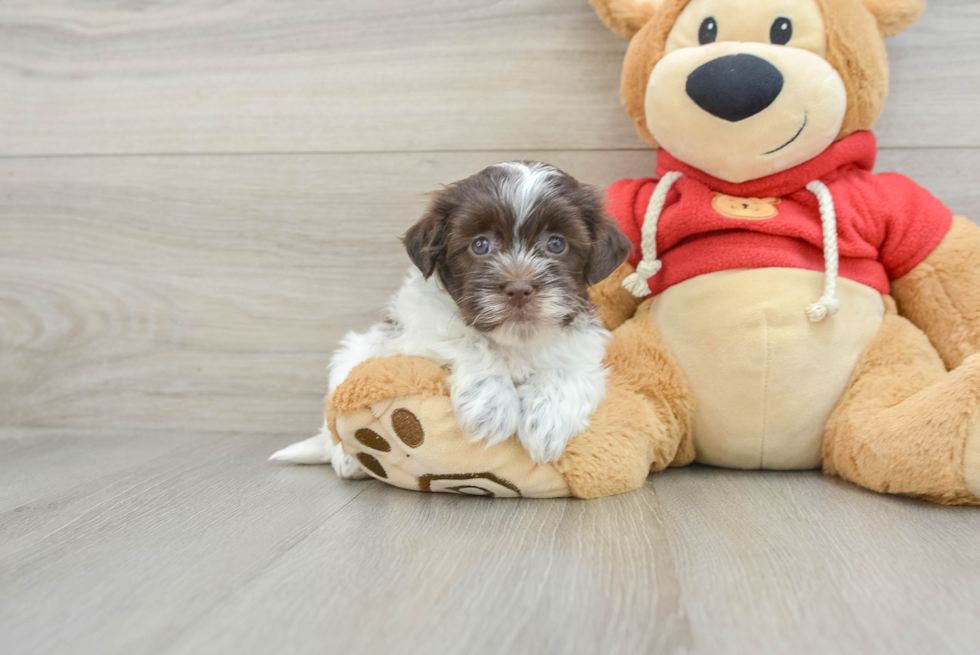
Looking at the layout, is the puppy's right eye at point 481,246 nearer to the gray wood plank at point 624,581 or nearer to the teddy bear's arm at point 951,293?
the gray wood plank at point 624,581

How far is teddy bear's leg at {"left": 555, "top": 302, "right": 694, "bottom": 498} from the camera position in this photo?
1502 millimetres

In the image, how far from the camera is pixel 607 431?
60.8 inches

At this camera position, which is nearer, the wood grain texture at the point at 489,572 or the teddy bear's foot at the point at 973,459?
the wood grain texture at the point at 489,572

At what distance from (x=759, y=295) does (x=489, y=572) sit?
0.95 metres

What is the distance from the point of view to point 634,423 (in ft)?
5.23

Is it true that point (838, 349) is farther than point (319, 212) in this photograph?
No

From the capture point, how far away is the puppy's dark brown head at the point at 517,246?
1.41m

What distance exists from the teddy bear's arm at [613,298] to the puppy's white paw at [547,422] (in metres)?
0.43

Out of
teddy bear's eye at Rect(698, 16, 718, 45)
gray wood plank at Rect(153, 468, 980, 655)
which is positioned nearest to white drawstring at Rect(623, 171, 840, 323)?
teddy bear's eye at Rect(698, 16, 718, 45)

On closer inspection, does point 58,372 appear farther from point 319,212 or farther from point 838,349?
point 838,349

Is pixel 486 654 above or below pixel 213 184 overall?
below

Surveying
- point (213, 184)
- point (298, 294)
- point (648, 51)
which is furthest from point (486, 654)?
point (213, 184)

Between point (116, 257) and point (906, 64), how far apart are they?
247cm

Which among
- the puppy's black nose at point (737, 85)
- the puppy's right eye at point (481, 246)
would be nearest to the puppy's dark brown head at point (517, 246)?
the puppy's right eye at point (481, 246)
